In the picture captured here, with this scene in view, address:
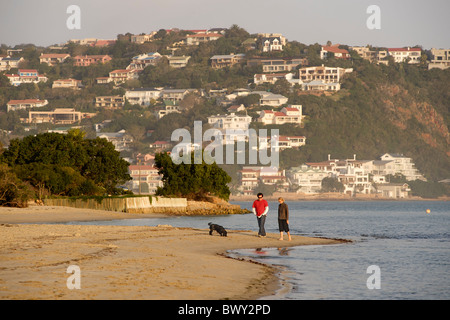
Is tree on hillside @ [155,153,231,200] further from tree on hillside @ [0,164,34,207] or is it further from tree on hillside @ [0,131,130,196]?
tree on hillside @ [0,164,34,207]

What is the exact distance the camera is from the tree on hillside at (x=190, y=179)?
91375 mm

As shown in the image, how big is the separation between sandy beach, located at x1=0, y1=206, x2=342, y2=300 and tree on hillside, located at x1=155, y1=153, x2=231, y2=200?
57414 millimetres

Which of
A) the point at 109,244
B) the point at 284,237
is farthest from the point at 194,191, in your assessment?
the point at 109,244

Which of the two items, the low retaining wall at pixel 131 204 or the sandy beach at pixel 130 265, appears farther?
the low retaining wall at pixel 131 204

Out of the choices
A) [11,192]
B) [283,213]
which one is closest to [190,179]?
[11,192]

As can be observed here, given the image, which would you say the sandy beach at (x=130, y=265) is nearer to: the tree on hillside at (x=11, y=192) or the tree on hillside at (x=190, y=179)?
the tree on hillside at (x=11, y=192)

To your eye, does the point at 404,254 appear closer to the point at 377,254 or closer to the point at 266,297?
the point at 377,254

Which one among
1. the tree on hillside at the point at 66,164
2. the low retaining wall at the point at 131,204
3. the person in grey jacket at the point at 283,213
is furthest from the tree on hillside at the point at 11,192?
the person in grey jacket at the point at 283,213

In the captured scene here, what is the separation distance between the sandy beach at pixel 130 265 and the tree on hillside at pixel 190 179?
57.4m

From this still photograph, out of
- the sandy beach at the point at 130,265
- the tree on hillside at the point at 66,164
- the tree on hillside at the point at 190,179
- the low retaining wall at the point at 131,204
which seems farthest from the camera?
the tree on hillside at the point at 190,179

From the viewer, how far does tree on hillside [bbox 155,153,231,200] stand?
9138cm

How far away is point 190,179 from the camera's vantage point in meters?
91.4

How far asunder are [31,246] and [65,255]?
265 cm
